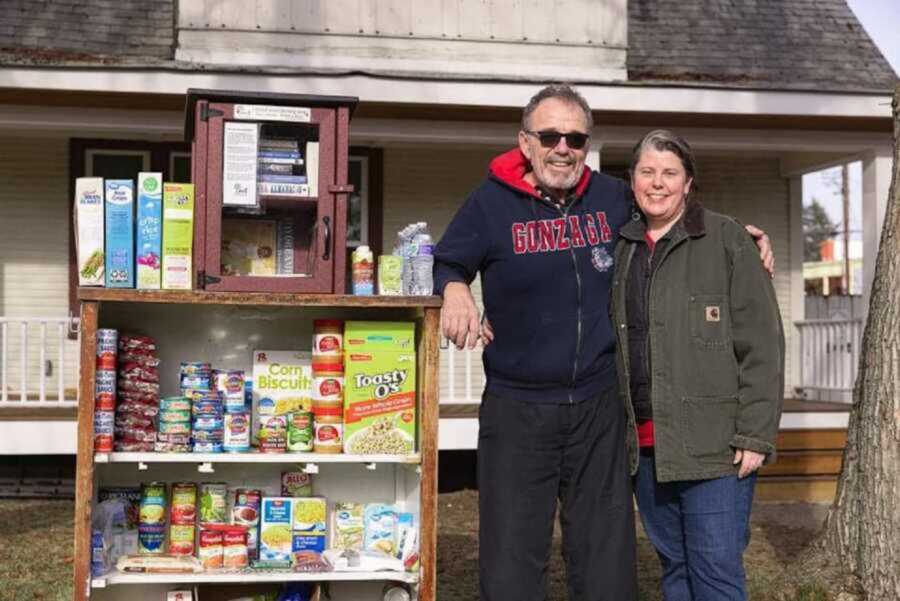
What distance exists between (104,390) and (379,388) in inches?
40.1

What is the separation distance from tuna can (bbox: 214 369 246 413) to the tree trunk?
9.83 ft

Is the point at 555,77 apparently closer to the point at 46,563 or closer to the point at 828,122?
the point at 828,122

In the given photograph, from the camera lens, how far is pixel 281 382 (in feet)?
16.5

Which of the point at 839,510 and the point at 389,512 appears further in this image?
the point at 839,510

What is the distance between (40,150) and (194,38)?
2.18 meters

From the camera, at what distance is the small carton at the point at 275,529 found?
4941 mm

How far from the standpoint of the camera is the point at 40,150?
1191cm

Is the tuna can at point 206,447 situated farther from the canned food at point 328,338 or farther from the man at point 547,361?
the man at point 547,361

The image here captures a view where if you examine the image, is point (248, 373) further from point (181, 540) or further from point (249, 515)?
point (181, 540)

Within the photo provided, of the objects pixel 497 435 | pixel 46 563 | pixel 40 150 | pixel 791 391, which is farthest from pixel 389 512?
pixel 791 391

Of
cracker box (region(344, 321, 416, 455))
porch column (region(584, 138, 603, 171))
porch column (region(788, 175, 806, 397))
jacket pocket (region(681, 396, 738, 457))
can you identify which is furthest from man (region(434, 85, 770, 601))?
porch column (region(788, 175, 806, 397))

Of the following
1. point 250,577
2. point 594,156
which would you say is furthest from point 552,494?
point 594,156

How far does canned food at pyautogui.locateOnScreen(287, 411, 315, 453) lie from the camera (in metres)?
4.82

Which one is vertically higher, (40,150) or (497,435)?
(40,150)
